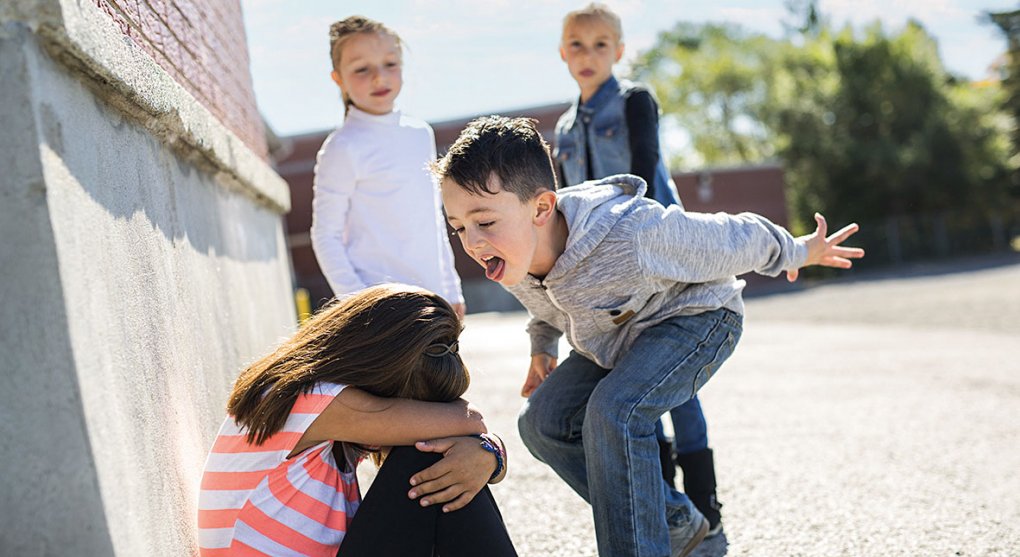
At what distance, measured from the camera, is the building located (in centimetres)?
2608

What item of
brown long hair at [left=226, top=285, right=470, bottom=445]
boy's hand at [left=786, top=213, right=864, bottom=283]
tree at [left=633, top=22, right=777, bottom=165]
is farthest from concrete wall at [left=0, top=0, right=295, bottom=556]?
tree at [left=633, top=22, right=777, bottom=165]

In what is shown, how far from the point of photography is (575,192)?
3014mm

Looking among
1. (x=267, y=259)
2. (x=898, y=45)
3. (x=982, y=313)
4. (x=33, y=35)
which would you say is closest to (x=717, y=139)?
(x=898, y=45)

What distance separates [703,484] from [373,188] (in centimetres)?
169

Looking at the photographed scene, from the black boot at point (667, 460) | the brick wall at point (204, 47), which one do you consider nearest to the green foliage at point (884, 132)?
the brick wall at point (204, 47)

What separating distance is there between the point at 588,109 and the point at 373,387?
81.8 inches

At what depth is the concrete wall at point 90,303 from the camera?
1709 millimetres

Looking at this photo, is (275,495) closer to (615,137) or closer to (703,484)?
(703,484)

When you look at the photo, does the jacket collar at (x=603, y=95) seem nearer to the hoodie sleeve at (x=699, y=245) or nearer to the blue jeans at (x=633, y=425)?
the hoodie sleeve at (x=699, y=245)

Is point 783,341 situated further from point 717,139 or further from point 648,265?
point 717,139

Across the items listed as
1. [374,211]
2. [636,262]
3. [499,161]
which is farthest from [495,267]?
[374,211]

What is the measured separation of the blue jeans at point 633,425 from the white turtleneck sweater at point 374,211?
3.19ft

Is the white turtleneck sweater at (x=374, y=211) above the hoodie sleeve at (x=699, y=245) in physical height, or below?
above

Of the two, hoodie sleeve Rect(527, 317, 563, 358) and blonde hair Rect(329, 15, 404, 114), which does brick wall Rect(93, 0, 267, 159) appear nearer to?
blonde hair Rect(329, 15, 404, 114)
